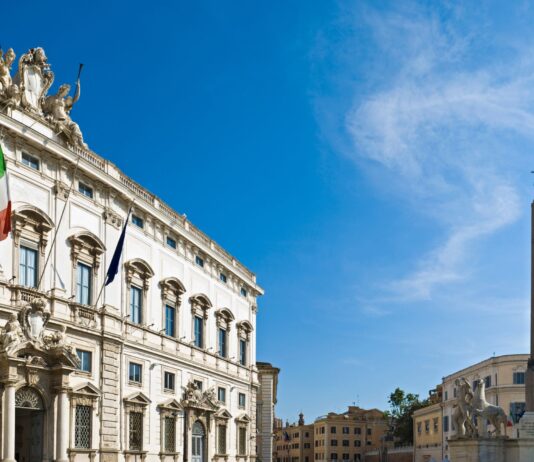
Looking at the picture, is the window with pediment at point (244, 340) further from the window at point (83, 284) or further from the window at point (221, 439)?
the window at point (83, 284)

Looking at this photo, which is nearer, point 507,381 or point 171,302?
point 171,302

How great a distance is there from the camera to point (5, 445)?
2739 cm

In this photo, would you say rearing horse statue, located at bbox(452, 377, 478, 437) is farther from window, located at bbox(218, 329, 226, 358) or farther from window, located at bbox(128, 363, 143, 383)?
window, located at bbox(218, 329, 226, 358)

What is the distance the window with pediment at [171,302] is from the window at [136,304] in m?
2.22

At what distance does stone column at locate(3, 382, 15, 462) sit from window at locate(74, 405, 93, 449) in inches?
157

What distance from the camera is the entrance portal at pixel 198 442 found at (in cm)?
4366

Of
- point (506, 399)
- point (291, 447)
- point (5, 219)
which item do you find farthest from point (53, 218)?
point (291, 447)

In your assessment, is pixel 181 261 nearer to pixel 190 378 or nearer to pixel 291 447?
pixel 190 378

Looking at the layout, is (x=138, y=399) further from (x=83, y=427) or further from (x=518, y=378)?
(x=518, y=378)

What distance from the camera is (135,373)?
3703 cm

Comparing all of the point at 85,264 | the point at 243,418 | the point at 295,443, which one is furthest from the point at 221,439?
the point at 295,443

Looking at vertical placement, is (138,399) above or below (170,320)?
below

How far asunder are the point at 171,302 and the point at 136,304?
3952 mm

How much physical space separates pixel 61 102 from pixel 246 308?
82.1ft
